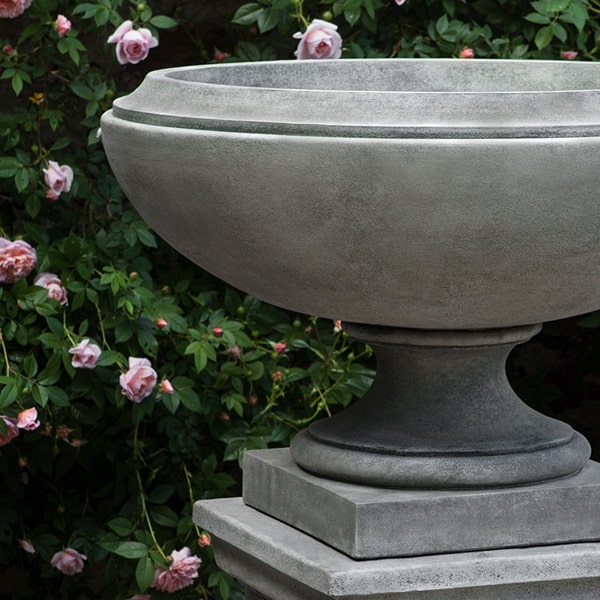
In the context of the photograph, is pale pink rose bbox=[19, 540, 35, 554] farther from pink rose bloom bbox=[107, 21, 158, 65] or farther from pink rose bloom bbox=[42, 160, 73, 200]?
pink rose bloom bbox=[107, 21, 158, 65]

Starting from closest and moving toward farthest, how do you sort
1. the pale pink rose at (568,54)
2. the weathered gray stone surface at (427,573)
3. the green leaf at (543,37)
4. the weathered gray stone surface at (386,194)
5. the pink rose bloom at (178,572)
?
the weathered gray stone surface at (386,194), the weathered gray stone surface at (427,573), the pink rose bloom at (178,572), the green leaf at (543,37), the pale pink rose at (568,54)

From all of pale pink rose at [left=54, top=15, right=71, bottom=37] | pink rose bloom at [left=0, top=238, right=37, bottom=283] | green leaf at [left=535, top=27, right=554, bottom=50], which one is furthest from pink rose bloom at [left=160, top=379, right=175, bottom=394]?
green leaf at [left=535, top=27, right=554, bottom=50]

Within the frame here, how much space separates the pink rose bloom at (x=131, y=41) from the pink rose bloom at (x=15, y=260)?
1.42ft

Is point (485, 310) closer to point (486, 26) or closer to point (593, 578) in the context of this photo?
point (593, 578)

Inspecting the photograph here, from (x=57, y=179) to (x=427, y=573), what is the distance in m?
1.44

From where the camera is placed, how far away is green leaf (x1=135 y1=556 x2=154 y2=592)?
2.70 metres

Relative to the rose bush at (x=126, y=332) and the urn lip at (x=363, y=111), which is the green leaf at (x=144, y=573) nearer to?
the rose bush at (x=126, y=332)

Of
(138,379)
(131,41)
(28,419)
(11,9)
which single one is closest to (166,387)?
(138,379)

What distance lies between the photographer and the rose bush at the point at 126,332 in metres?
2.79

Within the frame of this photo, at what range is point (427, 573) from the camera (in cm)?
179

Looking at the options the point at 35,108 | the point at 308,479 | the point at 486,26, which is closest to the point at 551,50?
the point at 486,26

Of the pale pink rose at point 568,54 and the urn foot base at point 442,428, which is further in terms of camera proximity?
the pale pink rose at point 568,54

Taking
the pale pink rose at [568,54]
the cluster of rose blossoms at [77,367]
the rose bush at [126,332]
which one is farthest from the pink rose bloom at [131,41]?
the pale pink rose at [568,54]

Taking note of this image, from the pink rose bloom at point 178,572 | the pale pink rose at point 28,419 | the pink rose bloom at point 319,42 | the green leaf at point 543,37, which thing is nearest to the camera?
the pale pink rose at point 28,419
